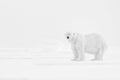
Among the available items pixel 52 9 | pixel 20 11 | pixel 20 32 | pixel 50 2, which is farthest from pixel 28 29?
pixel 50 2

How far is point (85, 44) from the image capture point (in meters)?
9.74

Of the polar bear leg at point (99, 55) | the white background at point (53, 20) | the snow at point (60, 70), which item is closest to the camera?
the snow at point (60, 70)

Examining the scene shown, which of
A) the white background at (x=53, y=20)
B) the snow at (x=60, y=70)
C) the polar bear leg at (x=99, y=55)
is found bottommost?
the snow at (x=60, y=70)

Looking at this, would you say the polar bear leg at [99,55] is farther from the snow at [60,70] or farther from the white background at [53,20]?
the white background at [53,20]

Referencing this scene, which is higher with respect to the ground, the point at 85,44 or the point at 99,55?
the point at 85,44

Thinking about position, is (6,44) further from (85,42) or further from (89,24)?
(85,42)

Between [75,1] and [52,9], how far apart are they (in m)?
10.1

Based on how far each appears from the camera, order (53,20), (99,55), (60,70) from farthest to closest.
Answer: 1. (53,20)
2. (99,55)
3. (60,70)

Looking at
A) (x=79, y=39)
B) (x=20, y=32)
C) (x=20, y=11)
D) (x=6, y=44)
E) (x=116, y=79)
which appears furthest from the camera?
(x=20, y=11)

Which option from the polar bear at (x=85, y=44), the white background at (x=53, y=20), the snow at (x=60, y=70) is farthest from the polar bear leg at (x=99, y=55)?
the white background at (x=53, y=20)

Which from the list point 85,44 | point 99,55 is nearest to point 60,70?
point 85,44

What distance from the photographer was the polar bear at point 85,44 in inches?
369

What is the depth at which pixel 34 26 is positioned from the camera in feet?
159

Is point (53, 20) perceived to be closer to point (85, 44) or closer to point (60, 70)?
point (85, 44)
